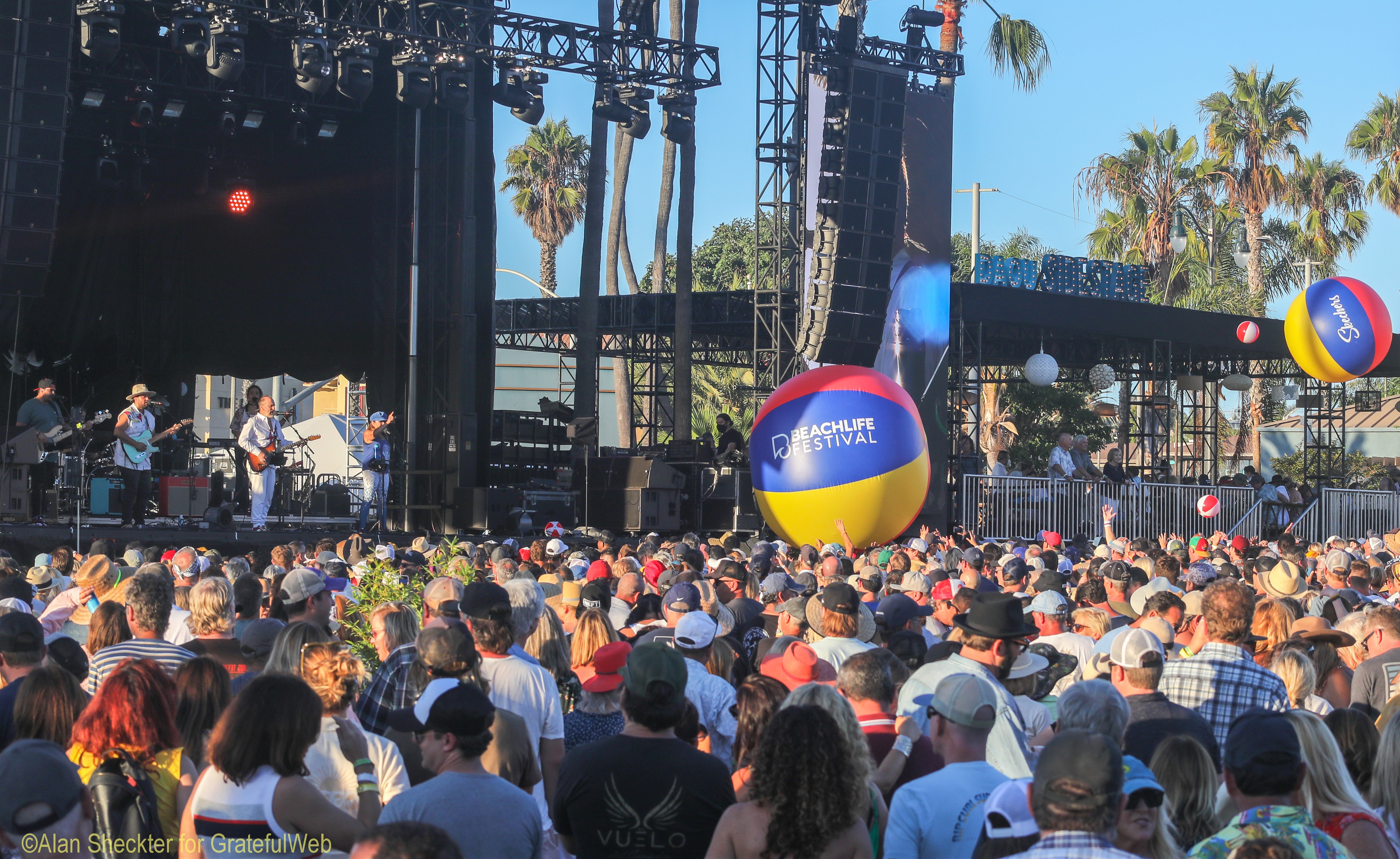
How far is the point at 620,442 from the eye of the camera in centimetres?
3312

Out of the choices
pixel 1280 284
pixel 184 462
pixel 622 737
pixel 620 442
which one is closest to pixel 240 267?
pixel 184 462

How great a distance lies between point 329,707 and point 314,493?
17.0 m

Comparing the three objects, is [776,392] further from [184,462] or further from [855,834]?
[855,834]

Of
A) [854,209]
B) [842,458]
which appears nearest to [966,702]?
[842,458]

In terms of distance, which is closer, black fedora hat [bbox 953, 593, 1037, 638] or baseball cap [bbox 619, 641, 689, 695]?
baseball cap [bbox 619, 641, 689, 695]

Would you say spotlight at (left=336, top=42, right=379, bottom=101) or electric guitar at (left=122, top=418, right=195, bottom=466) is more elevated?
spotlight at (left=336, top=42, right=379, bottom=101)

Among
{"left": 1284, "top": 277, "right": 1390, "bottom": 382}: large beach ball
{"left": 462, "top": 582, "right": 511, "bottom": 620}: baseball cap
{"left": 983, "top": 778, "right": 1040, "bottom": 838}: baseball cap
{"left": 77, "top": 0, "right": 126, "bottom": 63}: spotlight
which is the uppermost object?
{"left": 77, "top": 0, "right": 126, "bottom": 63}: spotlight

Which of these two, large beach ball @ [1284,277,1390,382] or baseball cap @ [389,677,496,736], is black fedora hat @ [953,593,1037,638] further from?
large beach ball @ [1284,277,1390,382]

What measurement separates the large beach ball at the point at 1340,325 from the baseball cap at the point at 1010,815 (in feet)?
46.2

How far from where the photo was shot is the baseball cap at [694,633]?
16.9 ft

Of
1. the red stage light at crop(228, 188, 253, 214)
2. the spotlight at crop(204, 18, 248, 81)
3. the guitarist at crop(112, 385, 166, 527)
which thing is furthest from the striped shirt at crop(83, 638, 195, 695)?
the red stage light at crop(228, 188, 253, 214)

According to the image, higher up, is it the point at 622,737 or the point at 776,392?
the point at 776,392

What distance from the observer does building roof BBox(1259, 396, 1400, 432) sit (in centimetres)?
4069

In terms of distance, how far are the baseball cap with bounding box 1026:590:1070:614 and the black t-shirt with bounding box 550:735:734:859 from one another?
10.4 feet
